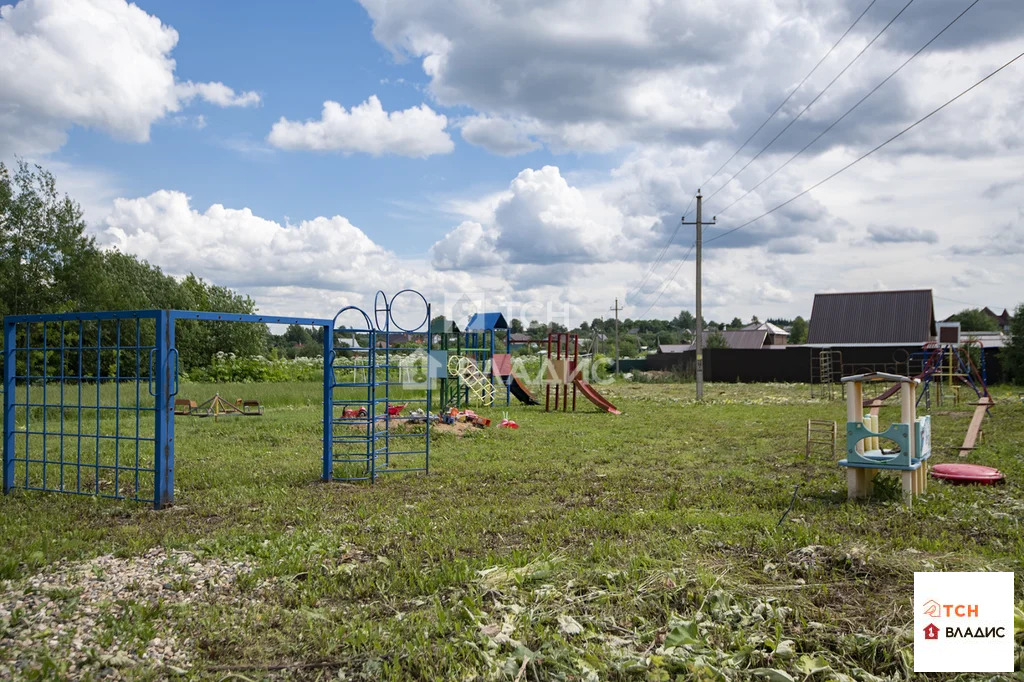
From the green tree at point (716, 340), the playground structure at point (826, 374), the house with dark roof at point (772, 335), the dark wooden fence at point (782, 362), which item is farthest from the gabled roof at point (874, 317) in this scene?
the house with dark roof at point (772, 335)

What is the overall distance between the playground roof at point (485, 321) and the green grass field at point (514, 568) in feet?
34.5

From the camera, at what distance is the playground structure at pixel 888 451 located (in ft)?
23.4

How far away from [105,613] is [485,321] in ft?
53.5

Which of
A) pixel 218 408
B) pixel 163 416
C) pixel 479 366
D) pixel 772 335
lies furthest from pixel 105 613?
pixel 772 335

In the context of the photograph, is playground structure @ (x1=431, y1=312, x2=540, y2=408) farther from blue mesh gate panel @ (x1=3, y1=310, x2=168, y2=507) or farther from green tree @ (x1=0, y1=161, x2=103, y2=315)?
green tree @ (x1=0, y1=161, x2=103, y2=315)

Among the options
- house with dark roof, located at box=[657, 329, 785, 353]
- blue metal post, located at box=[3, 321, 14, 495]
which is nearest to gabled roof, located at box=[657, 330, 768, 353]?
house with dark roof, located at box=[657, 329, 785, 353]

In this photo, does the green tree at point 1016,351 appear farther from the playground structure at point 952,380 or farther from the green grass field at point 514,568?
the green grass field at point 514,568

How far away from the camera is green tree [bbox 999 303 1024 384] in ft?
85.3

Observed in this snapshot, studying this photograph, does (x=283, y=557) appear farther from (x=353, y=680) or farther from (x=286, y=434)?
(x=286, y=434)

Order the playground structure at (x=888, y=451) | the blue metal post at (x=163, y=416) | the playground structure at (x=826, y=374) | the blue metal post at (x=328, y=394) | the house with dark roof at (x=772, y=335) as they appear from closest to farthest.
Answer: the playground structure at (x=888, y=451) < the blue metal post at (x=163, y=416) < the blue metal post at (x=328, y=394) < the playground structure at (x=826, y=374) < the house with dark roof at (x=772, y=335)

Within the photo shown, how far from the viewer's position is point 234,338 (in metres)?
43.7

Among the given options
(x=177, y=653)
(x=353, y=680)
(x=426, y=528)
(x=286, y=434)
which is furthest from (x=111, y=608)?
(x=286, y=434)

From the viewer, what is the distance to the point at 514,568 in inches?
195

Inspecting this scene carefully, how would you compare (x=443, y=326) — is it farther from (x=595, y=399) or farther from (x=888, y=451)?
(x=888, y=451)
